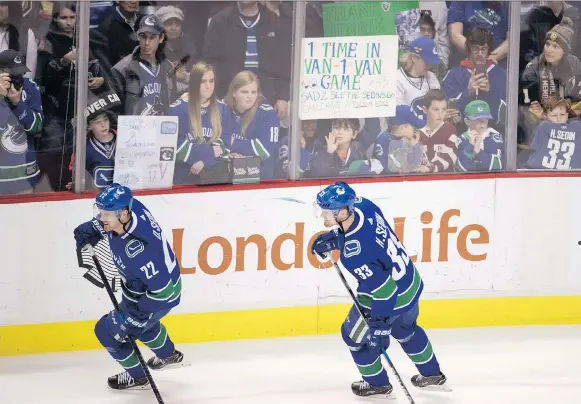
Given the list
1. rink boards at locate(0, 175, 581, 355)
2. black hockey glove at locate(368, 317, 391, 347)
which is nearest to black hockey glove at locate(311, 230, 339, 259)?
black hockey glove at locate(368, 317, 391, 347)

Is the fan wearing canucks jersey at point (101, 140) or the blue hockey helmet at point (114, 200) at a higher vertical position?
the fan wearing canucks jersey at point (101, 140)

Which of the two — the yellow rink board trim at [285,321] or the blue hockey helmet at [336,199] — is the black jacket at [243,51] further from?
the blue hockey helmet at [336,199]

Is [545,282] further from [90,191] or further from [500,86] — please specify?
[90,191]

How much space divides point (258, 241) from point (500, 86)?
6.24 feet

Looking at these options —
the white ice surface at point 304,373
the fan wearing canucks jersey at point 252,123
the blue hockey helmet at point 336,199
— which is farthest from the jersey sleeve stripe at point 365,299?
the fan wearing canucks jersey at point 252,123

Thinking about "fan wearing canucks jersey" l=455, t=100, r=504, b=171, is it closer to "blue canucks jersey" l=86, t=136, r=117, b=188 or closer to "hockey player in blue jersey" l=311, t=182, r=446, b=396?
"hockey player in blue jersey" l=311, t=182, r=446, b=396

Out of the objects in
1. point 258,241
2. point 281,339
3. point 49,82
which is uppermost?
point 49,82

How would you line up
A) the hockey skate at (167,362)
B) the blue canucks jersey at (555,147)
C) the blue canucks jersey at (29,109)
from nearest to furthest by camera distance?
the hockey skate at (167,362), the blue canucks jersey at (29,109), the blue canucks jersey at (555,147)

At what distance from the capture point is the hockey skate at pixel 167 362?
675 centimetres

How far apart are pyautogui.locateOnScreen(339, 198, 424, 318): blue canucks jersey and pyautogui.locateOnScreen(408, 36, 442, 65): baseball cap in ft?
6.29

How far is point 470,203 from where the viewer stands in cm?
782

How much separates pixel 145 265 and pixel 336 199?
101 cm

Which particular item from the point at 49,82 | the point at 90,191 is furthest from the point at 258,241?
the point at 49,82

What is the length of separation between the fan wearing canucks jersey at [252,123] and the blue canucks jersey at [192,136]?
48 mm
